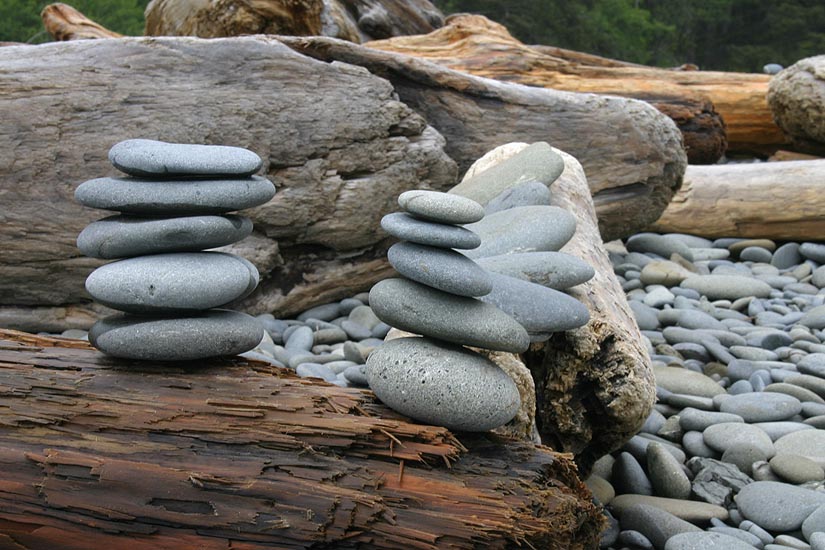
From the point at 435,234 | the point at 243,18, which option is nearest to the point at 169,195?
the point at 435,234

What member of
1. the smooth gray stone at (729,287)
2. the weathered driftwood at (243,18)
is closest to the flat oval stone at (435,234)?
the smooth gray stone at (729,287)

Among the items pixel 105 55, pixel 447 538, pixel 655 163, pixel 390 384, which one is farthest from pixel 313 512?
pixel 655 163

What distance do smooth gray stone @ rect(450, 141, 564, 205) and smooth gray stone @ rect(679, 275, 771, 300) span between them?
5.54 feet

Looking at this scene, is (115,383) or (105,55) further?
(105,55)

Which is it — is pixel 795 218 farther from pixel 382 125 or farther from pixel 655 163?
pixel 382 125

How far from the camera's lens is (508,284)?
2680 mm

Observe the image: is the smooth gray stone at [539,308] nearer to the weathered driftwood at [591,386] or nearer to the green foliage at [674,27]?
the weathered driftwood at [591,386]

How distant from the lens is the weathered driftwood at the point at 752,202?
6.36 meters

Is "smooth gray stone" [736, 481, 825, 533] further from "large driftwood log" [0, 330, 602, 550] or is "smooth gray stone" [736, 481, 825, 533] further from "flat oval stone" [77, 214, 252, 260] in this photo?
"flat oval stone" [77, 214, 252, 260]

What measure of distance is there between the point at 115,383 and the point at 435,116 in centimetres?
336

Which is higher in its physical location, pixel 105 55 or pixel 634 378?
pixel 105 55

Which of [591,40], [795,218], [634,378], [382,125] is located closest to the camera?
[634,378]

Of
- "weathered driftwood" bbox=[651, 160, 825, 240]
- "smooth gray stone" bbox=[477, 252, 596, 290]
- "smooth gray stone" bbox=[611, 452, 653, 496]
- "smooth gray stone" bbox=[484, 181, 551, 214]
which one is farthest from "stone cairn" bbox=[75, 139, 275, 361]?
"weathered driftwood" bbox=[651, 160, 825, 240]

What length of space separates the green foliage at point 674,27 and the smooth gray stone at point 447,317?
13.8 meters
